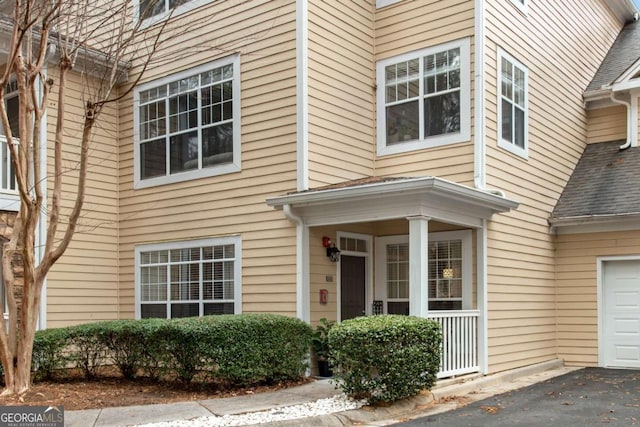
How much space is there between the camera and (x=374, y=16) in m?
12.0

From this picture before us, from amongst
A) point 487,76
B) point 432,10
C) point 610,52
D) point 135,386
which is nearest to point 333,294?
point 135,386

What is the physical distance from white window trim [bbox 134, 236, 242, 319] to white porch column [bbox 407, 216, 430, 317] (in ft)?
10.2

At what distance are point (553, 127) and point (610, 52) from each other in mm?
4401

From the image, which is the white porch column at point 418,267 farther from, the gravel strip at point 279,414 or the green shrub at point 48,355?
the green shrub at point 48,355

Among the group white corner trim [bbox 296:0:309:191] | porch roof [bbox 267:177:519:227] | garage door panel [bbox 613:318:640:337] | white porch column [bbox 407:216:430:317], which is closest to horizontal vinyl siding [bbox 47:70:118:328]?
white corner trim [bbox 296:0:309:191]

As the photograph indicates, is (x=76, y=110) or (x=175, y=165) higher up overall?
(x=76, y=110)

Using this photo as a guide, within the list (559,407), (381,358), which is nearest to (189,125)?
(381,358)

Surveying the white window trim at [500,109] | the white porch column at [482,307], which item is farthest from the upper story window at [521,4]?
the white porch column at [482,307]

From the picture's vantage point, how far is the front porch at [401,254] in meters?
9.21

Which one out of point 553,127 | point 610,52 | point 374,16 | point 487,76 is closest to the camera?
point 487,76

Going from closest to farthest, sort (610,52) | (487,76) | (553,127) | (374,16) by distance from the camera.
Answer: (487,76) < (374,16) < (553,127) < (610,52)

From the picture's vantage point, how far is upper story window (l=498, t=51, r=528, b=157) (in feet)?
36.4

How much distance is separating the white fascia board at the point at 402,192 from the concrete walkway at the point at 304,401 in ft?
8.44

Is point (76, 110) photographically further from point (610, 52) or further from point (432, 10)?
point (610, 52)
